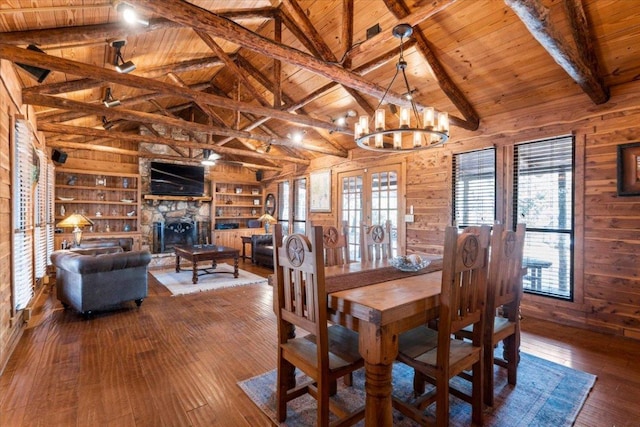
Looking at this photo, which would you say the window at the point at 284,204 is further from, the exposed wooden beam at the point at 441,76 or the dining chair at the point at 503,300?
the dining chair at the point at 503,300

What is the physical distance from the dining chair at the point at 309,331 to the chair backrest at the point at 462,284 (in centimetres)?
54

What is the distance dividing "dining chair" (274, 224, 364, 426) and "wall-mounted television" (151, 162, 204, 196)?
277 inches

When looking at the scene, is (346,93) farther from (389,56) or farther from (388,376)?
(388,376)

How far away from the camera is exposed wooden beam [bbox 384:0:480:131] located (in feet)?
11.0

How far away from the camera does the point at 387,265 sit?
2.71m

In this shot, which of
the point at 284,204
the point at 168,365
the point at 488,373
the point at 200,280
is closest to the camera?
the point at 488,373

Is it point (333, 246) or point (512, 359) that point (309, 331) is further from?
point (512, 359)

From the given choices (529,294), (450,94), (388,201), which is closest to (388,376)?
(529,294)

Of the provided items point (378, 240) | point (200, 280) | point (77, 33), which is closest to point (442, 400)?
point (378, 240)

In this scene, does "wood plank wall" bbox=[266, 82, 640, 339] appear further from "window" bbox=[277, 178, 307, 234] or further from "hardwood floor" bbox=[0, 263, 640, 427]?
"window" bbox=[277, 178, 307, 234]

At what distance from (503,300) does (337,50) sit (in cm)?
384

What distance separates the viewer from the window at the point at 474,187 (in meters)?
4.45

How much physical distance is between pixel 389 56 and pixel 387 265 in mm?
2523

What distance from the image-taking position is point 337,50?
443 cm
